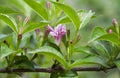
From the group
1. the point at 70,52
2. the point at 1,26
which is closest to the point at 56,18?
the point at 70,52

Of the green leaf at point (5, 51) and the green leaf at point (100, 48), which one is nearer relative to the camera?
the green leaf at point (5, 51)

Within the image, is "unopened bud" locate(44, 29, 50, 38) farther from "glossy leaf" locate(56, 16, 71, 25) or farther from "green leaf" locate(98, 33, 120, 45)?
"green leaf" locate(98, 33, 120, 45)

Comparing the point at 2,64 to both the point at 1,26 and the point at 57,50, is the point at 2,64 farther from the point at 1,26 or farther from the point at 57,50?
the point at 1,26

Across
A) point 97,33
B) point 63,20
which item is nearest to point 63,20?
point 63,20

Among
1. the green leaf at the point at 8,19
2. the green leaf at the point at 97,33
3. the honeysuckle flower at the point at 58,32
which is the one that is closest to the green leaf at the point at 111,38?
the green leaf at the point at 97,33

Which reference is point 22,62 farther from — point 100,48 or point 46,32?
point 100,48

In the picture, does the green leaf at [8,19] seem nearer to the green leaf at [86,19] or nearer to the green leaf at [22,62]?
the green leaf at [22,62]

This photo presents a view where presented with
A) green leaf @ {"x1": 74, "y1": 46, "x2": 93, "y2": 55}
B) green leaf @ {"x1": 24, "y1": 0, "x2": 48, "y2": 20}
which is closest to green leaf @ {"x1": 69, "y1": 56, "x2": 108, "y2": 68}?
green leaf @ {"x1": 74, "y1": 46, "x2": 93, "y2": 55}

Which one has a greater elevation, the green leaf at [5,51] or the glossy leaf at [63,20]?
the glossy leaf at [63,20]

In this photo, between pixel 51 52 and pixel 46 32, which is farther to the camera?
pixel 46 32

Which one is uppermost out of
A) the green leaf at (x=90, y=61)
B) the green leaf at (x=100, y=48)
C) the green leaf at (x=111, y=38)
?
the green leaf at (x=111, y=38)
